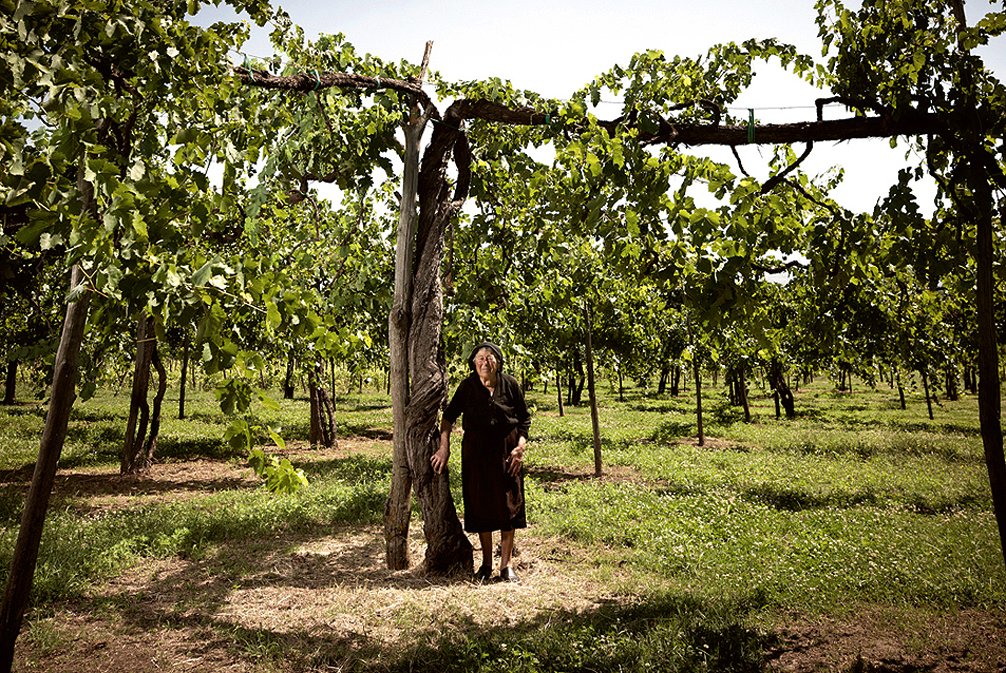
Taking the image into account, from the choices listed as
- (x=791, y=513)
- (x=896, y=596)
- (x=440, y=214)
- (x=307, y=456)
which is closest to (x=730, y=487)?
(x=791, y=513)

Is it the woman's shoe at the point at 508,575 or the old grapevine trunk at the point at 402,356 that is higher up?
the old grapevine trunk at the point at 402,356

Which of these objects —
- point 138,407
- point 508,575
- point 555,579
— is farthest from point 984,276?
point 138,407

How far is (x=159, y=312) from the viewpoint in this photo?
239 cm

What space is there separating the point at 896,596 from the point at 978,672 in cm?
156

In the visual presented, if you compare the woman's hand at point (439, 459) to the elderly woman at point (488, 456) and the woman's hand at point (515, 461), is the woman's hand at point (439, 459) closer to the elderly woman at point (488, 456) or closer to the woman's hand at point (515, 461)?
the elderly woman at point (488, 456)

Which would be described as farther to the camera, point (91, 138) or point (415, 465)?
point (415, 465)

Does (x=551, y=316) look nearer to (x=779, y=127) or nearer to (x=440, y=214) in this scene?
(x=440, y=214)

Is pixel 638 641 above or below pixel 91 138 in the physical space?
below

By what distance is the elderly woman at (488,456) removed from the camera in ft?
18.7

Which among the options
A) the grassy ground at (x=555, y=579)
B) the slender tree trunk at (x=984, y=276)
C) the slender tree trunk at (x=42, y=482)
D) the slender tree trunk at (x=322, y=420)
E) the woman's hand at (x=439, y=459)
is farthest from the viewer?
the slender tree trunk at (x=322, y=420)

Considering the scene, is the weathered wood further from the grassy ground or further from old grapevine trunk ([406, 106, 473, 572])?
the grassy ground

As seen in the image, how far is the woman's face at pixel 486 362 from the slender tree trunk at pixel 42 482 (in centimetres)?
340

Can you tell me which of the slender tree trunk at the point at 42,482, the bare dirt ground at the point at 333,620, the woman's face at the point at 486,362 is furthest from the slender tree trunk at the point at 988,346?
the slender tree trunk at the point at 42,482

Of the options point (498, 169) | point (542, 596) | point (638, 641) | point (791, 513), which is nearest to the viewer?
point (638, 641)
